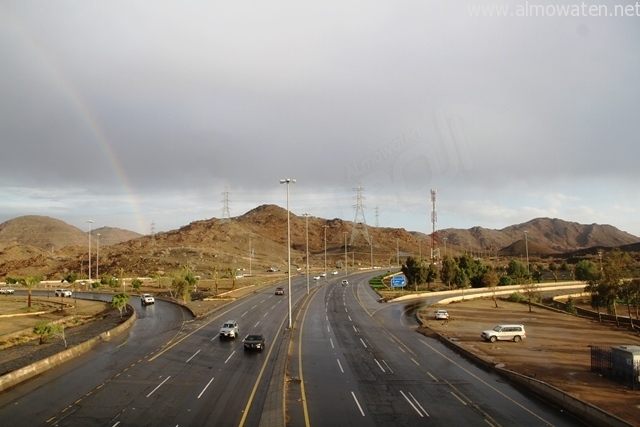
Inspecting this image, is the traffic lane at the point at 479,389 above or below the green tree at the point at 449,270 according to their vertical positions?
below

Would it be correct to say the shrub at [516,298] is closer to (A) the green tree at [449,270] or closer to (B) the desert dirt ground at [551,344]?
(B) the desert dirt ground at [551,344]

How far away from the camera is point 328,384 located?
1009 inches

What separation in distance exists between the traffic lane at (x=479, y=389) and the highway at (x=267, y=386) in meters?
0.06

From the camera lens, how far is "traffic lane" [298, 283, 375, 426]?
2016 cm

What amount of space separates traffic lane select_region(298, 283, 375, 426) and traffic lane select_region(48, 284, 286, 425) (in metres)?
2.80

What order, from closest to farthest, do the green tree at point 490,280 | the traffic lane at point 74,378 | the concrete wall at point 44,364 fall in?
the traffic lane at point 74,378, the concrete wall at point 44,364, the green tree at point 490,280

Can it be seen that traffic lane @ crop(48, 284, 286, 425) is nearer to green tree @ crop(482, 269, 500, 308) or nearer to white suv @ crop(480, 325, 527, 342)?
white suv @ crop(480, 325, 527, 342)

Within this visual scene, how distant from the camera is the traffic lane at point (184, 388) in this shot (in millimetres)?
20250

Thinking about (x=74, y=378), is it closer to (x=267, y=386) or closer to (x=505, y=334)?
(x=267, y=386)

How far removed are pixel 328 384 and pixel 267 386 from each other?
3296 millimetres

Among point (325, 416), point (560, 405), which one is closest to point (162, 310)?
point (325, 416)

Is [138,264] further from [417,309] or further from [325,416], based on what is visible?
[325,416]

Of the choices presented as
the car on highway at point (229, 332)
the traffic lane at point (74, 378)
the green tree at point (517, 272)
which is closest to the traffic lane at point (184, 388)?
the car on highway at point (229, 332)

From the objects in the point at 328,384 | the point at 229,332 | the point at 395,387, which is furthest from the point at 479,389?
the point at 229,332
